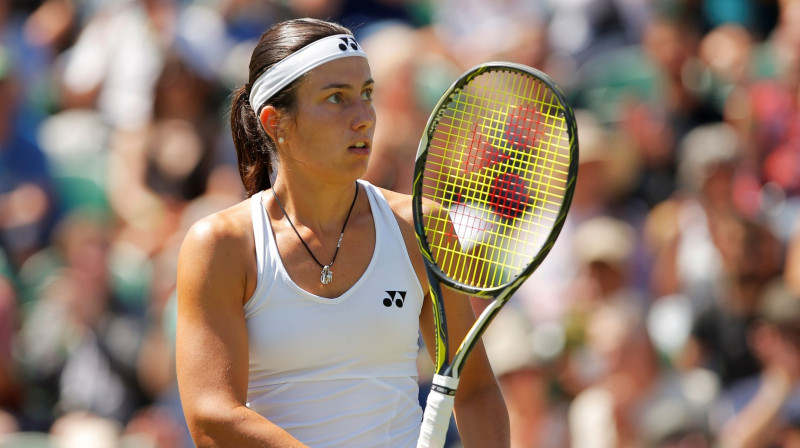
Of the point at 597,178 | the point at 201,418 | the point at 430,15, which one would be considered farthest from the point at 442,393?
the point at 430,15

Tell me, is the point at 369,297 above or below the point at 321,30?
below

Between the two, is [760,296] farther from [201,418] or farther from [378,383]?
[201,418]

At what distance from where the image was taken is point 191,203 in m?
6.25

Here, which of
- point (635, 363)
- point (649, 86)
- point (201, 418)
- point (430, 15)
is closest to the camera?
point (201, 418)

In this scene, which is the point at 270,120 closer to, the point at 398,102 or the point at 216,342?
the point at 216,342

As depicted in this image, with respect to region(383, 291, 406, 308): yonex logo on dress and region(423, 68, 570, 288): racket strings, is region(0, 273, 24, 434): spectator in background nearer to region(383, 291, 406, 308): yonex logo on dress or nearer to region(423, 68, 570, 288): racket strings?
region(423, 68, 570, 288): racket strings

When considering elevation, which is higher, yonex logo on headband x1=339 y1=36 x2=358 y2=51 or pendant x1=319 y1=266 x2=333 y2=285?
yonex logo on headband x1=339 y1=36 x2=358 y2=51

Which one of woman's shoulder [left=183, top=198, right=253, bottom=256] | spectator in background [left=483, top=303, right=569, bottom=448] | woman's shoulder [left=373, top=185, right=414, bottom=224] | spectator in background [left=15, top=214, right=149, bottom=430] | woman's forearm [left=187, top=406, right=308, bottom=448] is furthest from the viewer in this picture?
spectator in background [left=15, top=214, right=149, bottom=430]

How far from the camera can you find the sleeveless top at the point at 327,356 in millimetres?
2561

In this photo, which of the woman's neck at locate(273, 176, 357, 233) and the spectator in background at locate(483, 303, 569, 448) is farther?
the spectator in background at locate(483, 303, 569, 448)

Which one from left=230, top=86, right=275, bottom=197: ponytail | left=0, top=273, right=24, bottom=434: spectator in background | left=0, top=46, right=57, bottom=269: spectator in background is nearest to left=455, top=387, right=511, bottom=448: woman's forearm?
left=230, top=86, right=275, bottom=197: ponytail

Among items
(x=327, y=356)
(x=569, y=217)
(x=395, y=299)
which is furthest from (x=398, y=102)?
(x=327, y=356)

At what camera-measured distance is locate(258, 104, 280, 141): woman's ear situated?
274 centimetres

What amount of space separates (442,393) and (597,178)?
319cm
